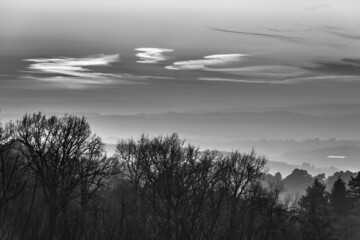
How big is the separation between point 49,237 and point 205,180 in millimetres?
68608

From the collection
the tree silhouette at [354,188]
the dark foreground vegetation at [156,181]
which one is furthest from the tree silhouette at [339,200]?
the dark foreground vegetation at [156,181]

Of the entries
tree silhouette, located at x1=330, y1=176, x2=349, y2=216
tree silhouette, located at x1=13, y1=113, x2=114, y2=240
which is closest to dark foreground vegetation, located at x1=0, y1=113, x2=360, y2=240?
tree silhouette, located at x1=13, y1=113, x2=114, y2=240

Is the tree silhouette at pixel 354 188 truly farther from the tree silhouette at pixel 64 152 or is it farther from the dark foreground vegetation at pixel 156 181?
the tree silhouette at pixel 64 152

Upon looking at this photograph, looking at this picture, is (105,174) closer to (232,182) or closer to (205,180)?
(205,180)

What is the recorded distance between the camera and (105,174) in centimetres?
6538

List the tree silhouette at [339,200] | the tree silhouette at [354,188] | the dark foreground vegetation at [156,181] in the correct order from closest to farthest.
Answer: the dark foreground vegetation at [156,181] < the tree silhouette at [339,200] < the tree silhouette at [354,188]

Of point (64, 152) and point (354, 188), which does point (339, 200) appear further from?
point (64, 152)

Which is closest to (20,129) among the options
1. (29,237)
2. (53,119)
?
(53,119)

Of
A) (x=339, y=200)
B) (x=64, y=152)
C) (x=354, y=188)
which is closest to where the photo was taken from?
(x=64, y=152)

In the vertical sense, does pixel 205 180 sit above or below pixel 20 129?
below

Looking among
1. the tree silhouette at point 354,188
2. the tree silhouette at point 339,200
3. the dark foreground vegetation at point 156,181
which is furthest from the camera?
the tree silhouette at point 354,188

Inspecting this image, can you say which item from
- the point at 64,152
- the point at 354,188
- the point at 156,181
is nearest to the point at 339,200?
the point at 354,188

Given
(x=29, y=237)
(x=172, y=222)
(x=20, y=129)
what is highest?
(x=20, y=129)

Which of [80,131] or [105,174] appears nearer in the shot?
[105,174]
